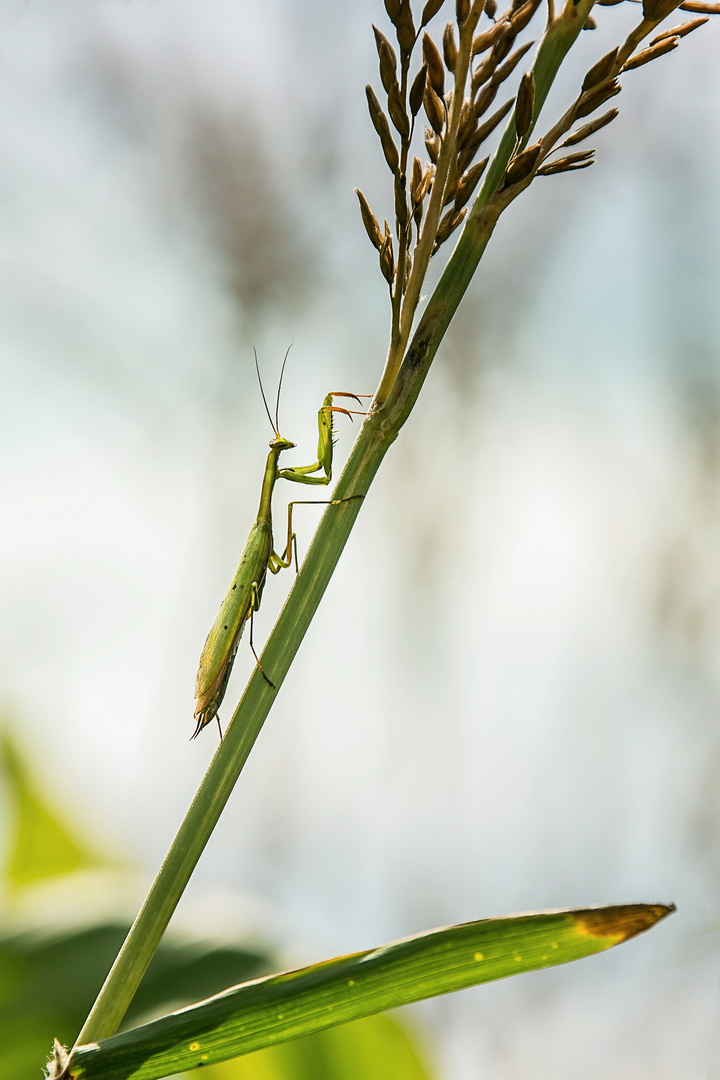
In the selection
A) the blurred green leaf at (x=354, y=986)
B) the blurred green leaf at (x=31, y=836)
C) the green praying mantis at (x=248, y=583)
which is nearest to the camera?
the blurred green leaf at (x=354, y=986)

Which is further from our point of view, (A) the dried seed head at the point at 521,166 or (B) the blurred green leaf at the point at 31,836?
(B) the blurred green leaf at the point at 31,836

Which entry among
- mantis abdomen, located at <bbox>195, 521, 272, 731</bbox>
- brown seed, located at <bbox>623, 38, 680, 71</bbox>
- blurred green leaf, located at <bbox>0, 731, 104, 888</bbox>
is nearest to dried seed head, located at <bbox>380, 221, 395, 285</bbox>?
brown seed, located at <bbox>623, 38, 680, 71</bbox>

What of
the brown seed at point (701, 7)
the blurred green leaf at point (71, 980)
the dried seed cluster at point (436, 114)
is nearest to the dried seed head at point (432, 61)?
the dried seed cluster at point (436, 114)

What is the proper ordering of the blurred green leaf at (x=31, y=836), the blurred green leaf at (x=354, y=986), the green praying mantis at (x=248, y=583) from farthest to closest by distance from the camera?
1. the blurred green leaf at (x=31, y=836)
2. the green praying mantis at (x=248, y=583)
3. the blurred green leaf at (x=354, y=986)

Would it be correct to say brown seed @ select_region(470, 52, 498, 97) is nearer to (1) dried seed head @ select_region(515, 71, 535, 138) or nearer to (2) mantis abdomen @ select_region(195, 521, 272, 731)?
(1) dried seed head @ select_region(515, 71, 535, 138)

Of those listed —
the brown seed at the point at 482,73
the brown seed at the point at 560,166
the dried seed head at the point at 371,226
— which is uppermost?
the brown seed at the point at 482,73

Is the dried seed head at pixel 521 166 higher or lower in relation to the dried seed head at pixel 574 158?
lower

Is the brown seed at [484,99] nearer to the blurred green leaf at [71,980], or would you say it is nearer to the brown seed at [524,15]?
the brown seed at [524,15]

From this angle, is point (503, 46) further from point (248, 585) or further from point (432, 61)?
point (248, 585)
